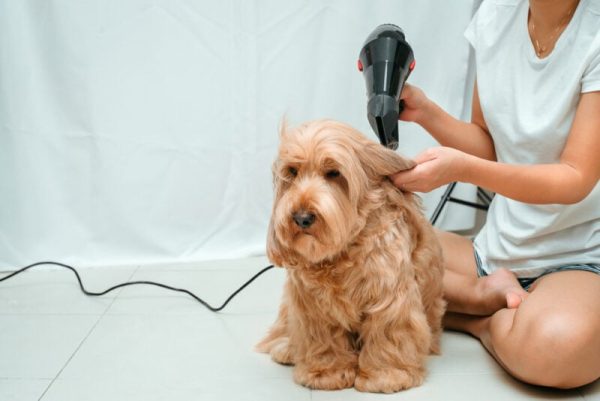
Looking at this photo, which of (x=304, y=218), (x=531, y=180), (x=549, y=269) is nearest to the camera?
(x=304, y=218)

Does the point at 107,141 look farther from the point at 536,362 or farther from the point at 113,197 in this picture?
the point at 536,362

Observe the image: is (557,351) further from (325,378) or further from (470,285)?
(325,378)

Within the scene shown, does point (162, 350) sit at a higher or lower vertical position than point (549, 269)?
lower

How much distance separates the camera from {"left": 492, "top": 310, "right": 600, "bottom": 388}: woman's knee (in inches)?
50.2

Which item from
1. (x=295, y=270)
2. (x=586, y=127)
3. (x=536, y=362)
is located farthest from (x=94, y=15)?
(x=536, y=362)

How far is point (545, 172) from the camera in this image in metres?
1.29

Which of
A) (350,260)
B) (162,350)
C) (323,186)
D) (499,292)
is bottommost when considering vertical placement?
(162,350)

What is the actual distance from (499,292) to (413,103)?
1.50 ft

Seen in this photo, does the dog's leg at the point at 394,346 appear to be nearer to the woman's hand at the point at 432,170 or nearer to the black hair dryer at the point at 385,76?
the woman's hand at the point at 432,170

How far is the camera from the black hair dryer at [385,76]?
130 cm

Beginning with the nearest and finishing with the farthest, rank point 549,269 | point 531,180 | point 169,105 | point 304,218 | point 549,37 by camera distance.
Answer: point 304,218 < point 531,180 < point 549,37 < point 549,269 < point 169,105

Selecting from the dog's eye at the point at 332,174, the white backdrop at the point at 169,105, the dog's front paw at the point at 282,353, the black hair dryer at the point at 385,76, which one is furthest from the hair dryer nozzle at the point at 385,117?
the white backdrop at the point at 169,105

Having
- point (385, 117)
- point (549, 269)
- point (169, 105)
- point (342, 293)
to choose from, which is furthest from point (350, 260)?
point (169, 105)

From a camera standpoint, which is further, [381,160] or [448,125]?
[448,125]
